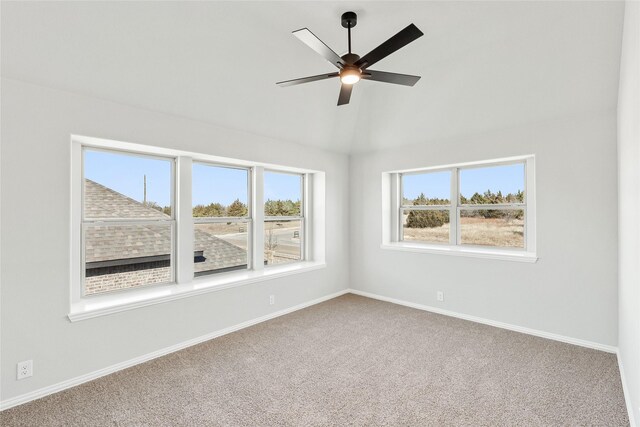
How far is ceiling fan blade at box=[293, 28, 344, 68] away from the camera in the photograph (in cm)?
196

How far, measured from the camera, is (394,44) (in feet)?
6.87

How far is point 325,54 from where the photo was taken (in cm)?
221

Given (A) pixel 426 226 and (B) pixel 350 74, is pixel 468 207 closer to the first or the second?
(A) pixel 426 226

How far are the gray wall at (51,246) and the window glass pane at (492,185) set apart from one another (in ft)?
11.9

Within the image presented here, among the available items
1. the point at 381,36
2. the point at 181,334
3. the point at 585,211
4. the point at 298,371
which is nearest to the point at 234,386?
the point at 298,371

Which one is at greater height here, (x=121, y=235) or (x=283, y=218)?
(x=283, y=218)

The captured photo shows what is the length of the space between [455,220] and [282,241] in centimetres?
255

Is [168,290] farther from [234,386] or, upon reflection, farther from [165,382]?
[234,386]

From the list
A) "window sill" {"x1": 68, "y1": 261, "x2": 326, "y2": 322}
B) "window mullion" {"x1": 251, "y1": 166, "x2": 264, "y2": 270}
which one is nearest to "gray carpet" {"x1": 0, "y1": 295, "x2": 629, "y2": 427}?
"window sill" {"x1": 68, "y1": 261, "x2": 326, "y2": 322}

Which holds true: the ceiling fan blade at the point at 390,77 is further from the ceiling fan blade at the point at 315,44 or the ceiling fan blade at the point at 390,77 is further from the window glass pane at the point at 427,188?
the window glass pane at the point at 427,188

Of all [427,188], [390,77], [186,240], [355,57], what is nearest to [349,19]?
[355,57]

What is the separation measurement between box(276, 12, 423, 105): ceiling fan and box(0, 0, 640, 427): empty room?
0.06 feet

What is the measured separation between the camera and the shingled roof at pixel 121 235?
299 centimetres

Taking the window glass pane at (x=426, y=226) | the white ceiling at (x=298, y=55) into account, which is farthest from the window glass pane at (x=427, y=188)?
the white ceiling at (x=298, y=55)
